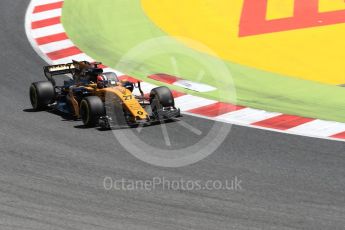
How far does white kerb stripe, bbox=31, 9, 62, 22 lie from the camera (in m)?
20.9

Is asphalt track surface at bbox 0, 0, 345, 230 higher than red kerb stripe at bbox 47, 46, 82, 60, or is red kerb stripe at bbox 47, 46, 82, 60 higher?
red kerb stripe at bbox 47, 46, 82, 60

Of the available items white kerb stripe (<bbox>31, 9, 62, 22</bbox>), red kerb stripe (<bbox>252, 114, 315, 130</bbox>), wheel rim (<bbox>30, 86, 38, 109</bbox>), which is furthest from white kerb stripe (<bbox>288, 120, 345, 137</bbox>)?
white kerb stripe (<bbox>31, 9, 62, 22</bbox>)

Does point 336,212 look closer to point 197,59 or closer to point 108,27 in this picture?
point 197,59

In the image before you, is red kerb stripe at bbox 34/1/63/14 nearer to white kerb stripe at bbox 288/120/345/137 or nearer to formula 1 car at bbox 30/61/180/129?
formula 1 car at bbox 30/61/180/129

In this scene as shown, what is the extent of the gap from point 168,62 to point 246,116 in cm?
362

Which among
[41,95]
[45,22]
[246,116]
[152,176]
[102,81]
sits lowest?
[152,176]

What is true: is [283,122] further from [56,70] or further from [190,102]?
[56,70]

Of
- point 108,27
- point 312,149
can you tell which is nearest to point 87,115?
point 312,149

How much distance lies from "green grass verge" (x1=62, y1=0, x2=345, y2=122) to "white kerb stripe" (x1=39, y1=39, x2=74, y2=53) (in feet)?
0.61

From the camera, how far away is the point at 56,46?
18953 mm

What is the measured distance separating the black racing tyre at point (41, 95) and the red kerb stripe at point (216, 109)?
2.55 m

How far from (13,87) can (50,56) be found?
2154mm

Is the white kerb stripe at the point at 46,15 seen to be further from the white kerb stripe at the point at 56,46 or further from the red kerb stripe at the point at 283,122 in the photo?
the red kerb stripe at the point at 283,122

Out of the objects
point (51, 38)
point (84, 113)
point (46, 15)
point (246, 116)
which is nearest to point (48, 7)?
point (46, 15)
